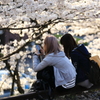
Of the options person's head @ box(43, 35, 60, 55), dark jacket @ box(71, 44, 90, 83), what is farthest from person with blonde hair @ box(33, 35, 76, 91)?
dark jacket @ box(71, 44, 90, 83)

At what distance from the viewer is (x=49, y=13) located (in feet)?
17.1

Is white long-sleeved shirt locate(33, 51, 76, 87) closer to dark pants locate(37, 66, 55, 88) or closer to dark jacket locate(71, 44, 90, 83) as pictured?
dark pants locate(37, 66, 55, 88)

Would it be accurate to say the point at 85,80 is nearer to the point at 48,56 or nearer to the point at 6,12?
the point at 48,56

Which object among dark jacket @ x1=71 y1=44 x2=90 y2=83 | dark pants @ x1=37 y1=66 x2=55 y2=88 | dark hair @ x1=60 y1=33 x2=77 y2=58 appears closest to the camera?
dark pants @ x1=37 y1=66 x2=55 y2=88

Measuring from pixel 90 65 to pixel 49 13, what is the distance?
7.07ft

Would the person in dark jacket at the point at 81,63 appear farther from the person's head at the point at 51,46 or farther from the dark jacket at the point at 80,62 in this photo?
the person's head at the point at 51,46

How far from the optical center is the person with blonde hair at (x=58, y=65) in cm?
331

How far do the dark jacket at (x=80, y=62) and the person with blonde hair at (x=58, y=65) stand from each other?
6.6 inches

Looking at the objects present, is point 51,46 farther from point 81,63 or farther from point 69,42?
point 81,63

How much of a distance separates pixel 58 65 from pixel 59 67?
0.14ft

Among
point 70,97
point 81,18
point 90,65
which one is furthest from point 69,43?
point 81,18

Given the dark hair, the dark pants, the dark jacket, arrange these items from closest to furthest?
the dark pants, the dark jacket, the dark hair

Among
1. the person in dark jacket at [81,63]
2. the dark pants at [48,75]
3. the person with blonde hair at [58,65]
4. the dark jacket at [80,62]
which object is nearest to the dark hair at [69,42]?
the person in dark jacket at [81,63]

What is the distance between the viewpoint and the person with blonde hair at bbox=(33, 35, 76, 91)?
331 centimetres
